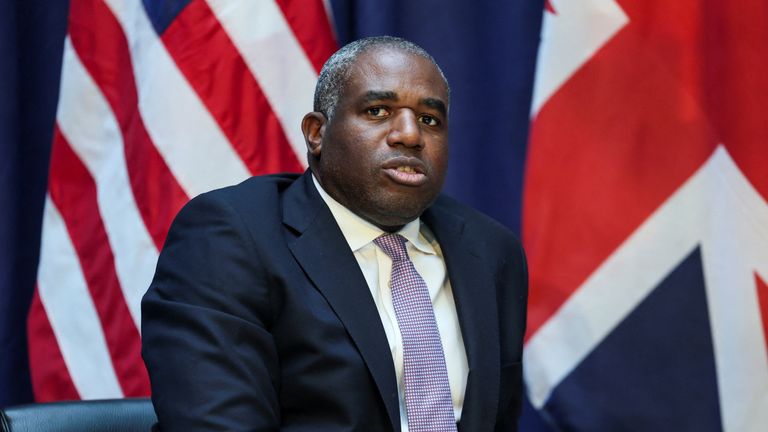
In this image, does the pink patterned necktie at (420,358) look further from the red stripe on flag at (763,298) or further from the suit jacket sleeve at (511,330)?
the red stripe on flag at (763,298)

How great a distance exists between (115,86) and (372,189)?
126 centimetres

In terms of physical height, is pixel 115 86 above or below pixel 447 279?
above

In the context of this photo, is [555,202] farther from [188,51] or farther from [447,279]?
[188,51]

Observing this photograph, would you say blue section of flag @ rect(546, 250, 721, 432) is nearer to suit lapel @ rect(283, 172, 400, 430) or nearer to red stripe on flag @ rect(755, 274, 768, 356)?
red stripe on flag @ rect(755, 274, 768, 356)

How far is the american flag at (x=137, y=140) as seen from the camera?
2.60 meters

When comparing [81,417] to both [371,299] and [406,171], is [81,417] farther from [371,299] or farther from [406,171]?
[406,171]

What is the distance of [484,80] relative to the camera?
9.48 feet

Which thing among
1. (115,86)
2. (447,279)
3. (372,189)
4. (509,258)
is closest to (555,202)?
(509,258)

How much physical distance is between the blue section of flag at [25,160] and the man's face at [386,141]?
4.52ft

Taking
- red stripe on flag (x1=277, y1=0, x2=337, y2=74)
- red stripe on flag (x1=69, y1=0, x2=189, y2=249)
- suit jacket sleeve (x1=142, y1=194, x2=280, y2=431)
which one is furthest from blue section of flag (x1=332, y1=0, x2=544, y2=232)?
suit jacket sleeve (x1=142, y1=194, x2=280, y2=431)

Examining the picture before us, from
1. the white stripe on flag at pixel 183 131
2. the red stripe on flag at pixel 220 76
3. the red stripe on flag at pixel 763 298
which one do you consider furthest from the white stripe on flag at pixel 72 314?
the red stripe on flag at pixel 763 298

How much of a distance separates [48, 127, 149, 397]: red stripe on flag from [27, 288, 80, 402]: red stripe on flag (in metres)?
0.14

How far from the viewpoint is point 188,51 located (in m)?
2.61

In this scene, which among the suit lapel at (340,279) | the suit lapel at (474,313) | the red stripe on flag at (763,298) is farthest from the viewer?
the red stripe on flag at (763,298)
